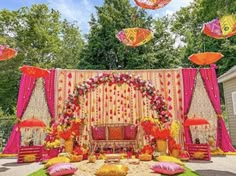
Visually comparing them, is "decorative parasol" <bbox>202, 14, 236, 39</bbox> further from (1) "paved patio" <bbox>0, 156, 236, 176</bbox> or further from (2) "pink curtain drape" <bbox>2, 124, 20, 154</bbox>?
(2) "pink curtain drape" <bbox>2, 124, 20, 154</bbox>

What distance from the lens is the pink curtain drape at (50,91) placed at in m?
9.64

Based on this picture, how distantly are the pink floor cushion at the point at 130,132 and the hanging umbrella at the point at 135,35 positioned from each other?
118 inches

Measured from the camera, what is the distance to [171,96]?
9.94 meters

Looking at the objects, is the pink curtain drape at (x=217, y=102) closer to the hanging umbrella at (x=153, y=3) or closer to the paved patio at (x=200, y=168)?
the paved patio at (x=200, y=168)

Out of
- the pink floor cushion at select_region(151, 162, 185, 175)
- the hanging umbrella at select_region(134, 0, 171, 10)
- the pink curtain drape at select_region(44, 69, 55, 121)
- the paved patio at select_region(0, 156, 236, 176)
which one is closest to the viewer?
the pink floor cushion at select_region(151, 162, 185, 175)

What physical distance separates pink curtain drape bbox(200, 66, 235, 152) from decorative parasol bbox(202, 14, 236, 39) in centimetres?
232

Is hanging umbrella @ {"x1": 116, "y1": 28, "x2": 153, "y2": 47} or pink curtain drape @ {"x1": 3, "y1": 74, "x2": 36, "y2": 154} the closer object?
hanging umbrella @ {"x1": 116, "y1": 28, "x2": 153, "y2": 47}

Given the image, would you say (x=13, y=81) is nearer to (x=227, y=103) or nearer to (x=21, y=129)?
(x=21, y=129)

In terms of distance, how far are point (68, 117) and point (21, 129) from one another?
1918 millimetres

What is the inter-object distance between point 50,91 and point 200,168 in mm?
5616

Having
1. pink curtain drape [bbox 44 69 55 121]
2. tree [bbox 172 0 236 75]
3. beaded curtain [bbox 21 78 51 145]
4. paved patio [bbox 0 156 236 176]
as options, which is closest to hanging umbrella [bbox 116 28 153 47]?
pink curtain drape [bbox 44 69 55 121]

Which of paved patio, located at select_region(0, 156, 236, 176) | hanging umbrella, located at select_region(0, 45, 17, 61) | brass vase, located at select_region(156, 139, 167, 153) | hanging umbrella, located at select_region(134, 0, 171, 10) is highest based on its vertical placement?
hanging umbrella, located at select_region(134, 0, 171, 10)

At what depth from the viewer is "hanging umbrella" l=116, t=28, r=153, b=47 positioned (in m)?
9.33

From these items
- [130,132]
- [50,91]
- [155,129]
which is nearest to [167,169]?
[155,129]
